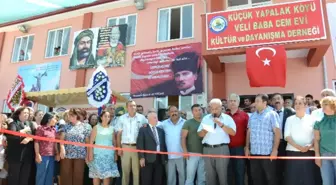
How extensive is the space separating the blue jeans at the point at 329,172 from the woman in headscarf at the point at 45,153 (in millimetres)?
4154

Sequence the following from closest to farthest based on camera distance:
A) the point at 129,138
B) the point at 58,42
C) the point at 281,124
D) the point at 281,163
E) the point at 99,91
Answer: the point at 281,163
the point at 281,124
the point at 129,138
the point at 99,91
the point at 58,42

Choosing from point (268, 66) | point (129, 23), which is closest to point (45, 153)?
point (268, 66)

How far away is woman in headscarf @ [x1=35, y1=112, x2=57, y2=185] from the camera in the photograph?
4.54m

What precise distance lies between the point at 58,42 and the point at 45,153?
8.32 meters

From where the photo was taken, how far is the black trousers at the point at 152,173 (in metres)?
4.66

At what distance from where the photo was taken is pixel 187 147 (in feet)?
15.8

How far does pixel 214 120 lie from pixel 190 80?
4.76 meters

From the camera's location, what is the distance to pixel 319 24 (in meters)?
6.80

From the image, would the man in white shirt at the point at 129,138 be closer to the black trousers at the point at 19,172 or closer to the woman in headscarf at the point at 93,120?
the woman in headscarf at the point at 93,120

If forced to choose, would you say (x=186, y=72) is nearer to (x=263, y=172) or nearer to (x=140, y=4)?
(x=140, y=4)

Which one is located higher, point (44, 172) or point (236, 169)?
point (236, 169)

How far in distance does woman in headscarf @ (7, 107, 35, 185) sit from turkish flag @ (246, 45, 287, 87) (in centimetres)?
528

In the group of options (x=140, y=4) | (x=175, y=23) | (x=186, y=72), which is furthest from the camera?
(x=140, y=4)

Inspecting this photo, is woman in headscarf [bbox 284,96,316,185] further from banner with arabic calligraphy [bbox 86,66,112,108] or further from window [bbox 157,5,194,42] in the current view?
window [bbox 157,5,194,42]
